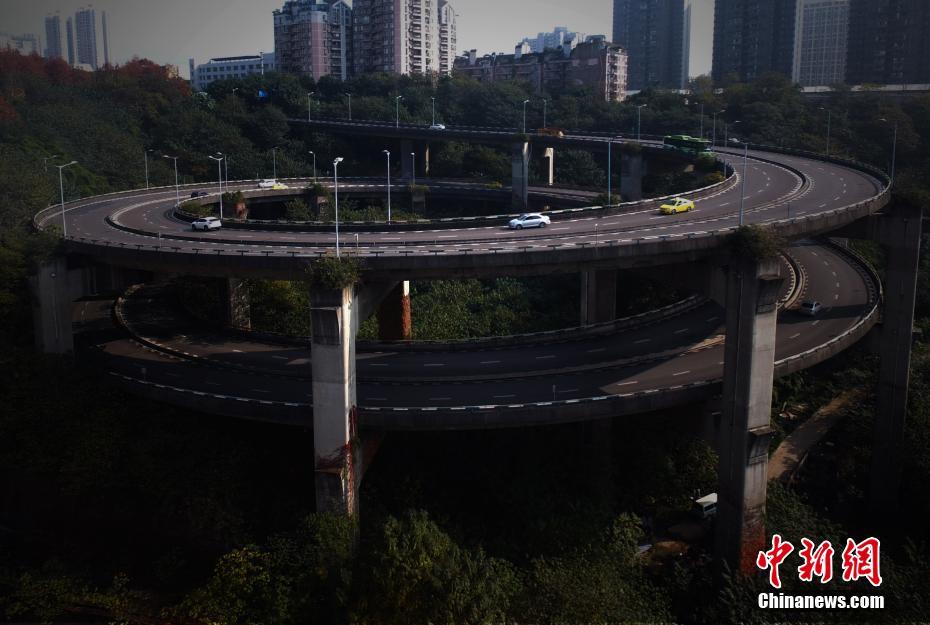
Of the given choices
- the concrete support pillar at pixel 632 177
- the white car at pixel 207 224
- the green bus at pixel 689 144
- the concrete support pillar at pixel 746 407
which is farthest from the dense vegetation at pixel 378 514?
the concrete support pillar at pixel 632 177

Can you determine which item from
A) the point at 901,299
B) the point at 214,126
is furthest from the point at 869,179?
the point at 214,126

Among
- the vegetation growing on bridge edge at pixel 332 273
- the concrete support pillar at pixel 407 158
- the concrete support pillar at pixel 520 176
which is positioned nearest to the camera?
the vegetation growing on bridge edge at pixel 332 273

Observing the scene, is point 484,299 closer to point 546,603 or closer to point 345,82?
point 546,603

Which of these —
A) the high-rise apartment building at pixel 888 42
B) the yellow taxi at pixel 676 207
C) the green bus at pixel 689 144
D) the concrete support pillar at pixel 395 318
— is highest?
the high-rise apartment building at pixel 888 42

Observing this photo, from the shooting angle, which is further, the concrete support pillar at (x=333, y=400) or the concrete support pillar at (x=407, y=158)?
the concrete support pillar at (x=407, y=158)

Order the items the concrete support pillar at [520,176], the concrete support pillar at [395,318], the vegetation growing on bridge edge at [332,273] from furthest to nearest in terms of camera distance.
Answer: the concrete support pillar at [520,176] → the concrete support pillar at [395,318] → the vegetation growing on bridge edge at [332,273]

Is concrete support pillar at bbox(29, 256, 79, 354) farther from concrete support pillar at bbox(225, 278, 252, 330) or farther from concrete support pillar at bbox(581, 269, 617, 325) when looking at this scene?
concrete support pillar at bbox(581, 269, 617, 325)

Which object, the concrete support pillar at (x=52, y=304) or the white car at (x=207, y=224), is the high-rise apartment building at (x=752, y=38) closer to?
the white car at (x=207, y=224)

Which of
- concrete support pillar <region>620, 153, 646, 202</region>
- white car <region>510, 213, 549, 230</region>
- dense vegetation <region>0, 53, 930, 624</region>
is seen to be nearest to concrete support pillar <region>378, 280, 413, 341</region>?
white car <region>510, 213, 549, 230</region>
